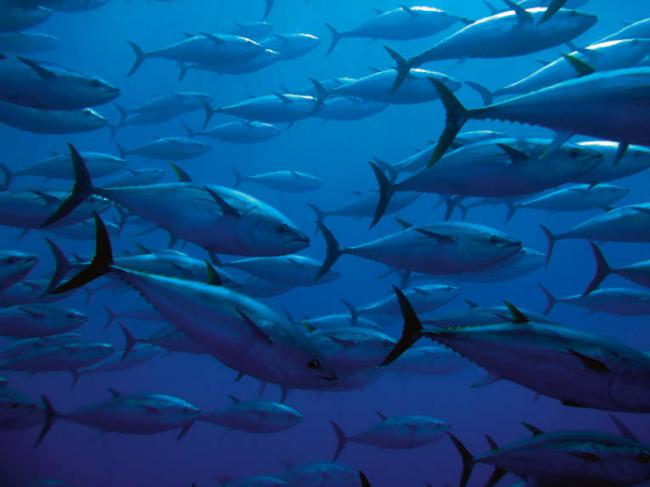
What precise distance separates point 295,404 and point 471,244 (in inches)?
338

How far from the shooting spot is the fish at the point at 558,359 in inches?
67.9

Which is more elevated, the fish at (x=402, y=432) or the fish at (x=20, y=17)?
the fish at (x=20, y=17)

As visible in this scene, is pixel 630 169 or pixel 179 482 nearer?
pixel 630 169

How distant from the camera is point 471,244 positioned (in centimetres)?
273

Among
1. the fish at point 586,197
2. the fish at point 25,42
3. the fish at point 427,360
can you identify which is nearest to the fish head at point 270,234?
the fish at point 586,197

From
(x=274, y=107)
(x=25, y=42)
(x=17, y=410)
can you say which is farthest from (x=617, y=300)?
(x=25, y=42)

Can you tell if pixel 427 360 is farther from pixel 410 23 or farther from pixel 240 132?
pixel 240 132

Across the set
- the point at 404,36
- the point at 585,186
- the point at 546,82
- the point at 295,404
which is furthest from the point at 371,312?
the point at 295,404

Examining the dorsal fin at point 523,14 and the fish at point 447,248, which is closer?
the fish at point 447,248

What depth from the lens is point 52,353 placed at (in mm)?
4383

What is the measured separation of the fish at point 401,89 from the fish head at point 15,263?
10.3 feet

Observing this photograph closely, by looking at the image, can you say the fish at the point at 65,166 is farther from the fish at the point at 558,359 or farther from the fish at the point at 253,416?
the fish at the point at 558,359

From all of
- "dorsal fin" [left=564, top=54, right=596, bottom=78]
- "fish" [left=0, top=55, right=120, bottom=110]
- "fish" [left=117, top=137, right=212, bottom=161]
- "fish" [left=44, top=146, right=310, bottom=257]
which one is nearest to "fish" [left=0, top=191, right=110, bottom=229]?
"fish" [left=0, top=55, right=120, bottom=110]

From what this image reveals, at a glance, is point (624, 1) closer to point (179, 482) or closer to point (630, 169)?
point (630, 169)
